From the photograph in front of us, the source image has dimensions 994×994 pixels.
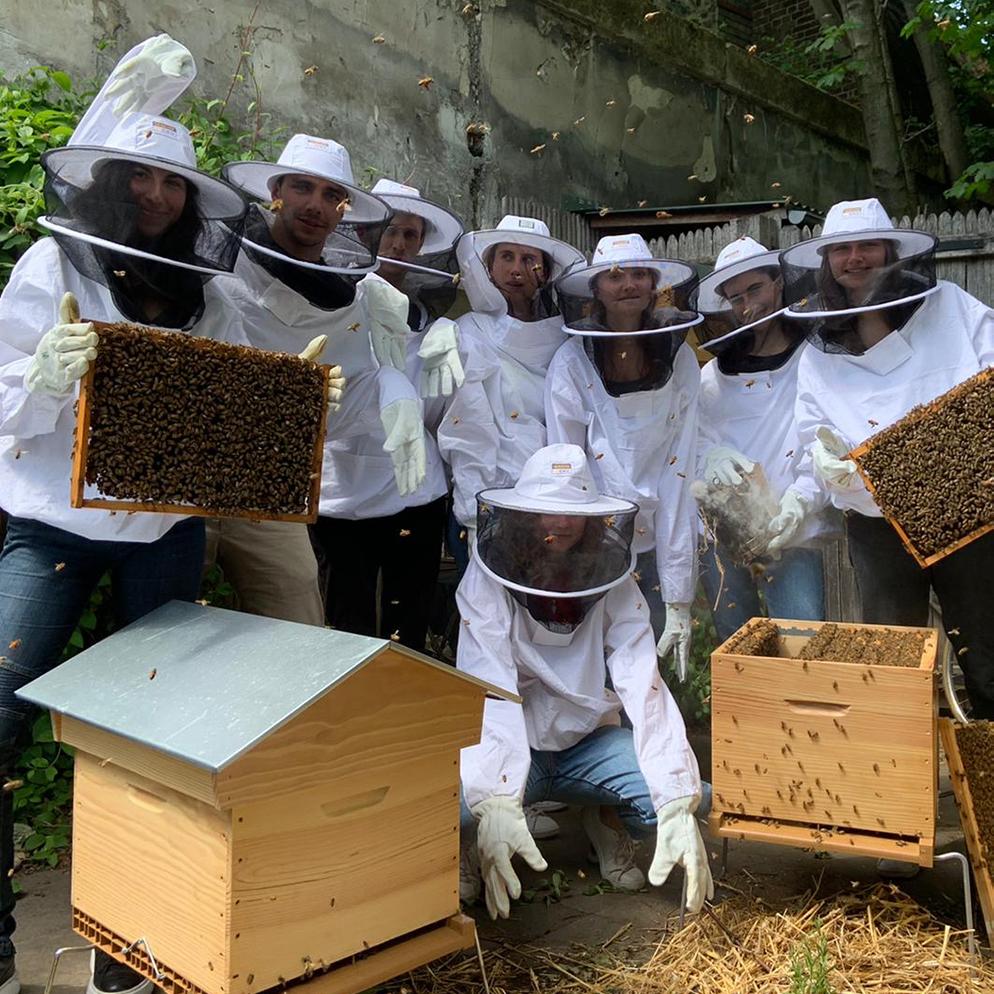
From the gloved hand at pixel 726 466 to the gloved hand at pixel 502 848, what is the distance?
158 cm

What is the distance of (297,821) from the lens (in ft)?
6.07

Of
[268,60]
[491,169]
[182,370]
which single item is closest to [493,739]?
[182,370]

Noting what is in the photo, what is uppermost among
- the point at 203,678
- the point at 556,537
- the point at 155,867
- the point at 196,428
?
the point at 196,428

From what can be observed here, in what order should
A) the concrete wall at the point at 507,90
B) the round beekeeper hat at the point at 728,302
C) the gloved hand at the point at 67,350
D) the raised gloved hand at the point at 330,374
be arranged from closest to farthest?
the gloved hand at the point at 67,350
the raised gloved hand at the point at 330,374
the round beekeeper hat at the point at 728,302
the concrete wall at the point at 507,90

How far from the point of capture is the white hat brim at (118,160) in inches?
87.8

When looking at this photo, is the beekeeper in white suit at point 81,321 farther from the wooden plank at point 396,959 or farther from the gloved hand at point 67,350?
the wooden plank at point 396,959

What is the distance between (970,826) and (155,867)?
2005 millimetres

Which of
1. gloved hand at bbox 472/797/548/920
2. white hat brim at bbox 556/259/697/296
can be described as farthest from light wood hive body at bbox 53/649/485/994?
Answer: white hat brim at bbox 556/259/697/296

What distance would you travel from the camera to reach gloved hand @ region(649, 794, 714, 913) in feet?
8.43

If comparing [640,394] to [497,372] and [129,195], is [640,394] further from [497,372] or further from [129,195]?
[129,195]

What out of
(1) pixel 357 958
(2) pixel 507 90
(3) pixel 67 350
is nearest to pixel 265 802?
(1) pixel 357 958

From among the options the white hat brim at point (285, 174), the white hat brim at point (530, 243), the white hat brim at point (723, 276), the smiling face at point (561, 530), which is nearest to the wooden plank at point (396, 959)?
the smiling face at point (561, 530)

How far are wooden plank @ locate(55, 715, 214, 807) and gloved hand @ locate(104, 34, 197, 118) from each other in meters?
1.51

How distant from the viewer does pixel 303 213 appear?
289 cm
